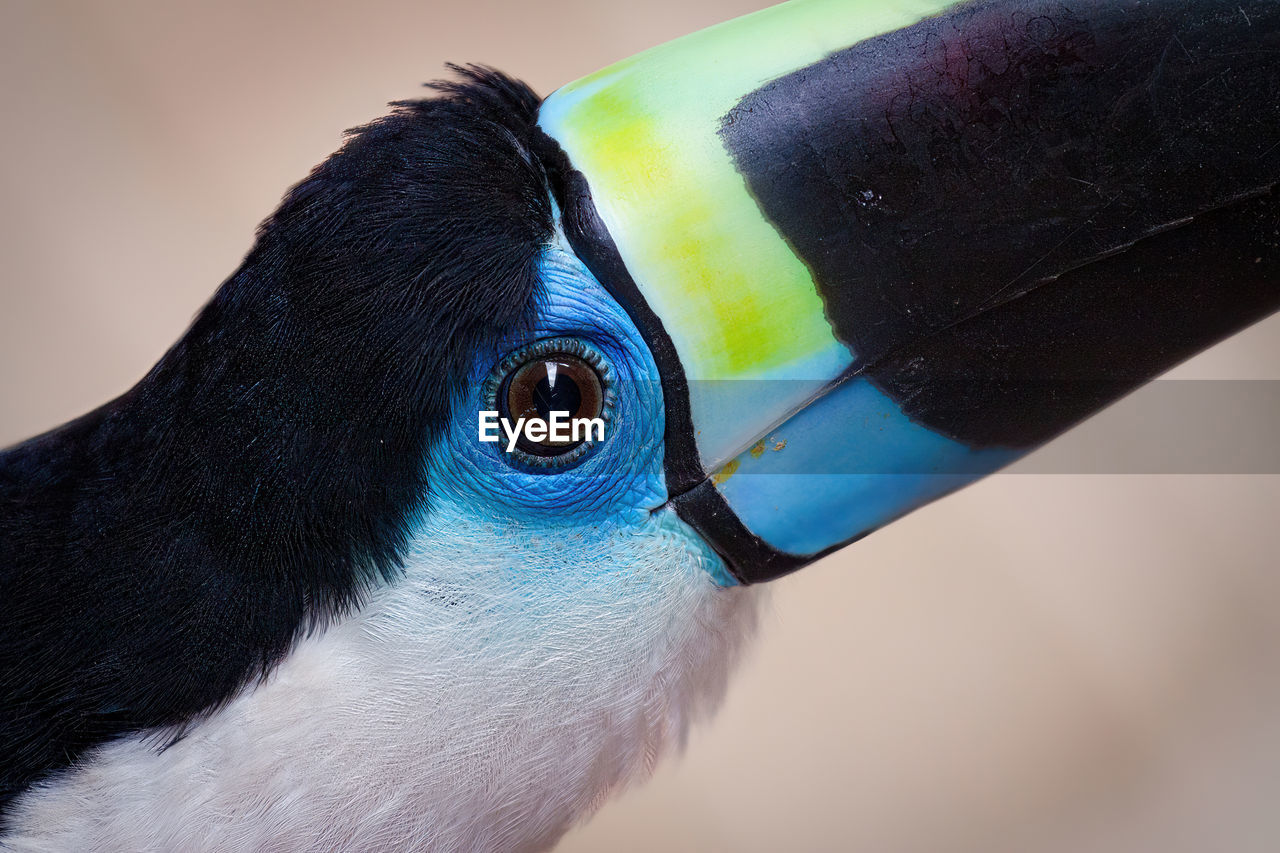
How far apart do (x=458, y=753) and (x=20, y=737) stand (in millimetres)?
441

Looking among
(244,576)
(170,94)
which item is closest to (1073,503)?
(244,576)

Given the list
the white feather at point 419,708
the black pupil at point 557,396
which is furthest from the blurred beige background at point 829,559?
the black pupil at point 557,396

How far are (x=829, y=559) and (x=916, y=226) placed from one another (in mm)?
1824

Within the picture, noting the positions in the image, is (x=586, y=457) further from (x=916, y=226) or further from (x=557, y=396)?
(x=916, y=226)

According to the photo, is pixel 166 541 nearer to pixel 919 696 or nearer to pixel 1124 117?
pixel 1124 117

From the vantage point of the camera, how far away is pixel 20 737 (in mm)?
1068

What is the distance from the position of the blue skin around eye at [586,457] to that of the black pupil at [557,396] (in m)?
0.04

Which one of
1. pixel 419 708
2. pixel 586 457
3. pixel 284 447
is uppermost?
pixel 284 447

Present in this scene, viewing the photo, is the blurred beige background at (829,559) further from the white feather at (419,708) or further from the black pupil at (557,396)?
the black pupil at (557,396)

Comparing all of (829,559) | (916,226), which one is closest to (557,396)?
(916,226)

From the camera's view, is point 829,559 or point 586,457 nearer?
point 586,457

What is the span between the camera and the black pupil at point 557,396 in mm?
1046

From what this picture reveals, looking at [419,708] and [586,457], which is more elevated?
[586,457]

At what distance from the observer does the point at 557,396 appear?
3.45 feet
